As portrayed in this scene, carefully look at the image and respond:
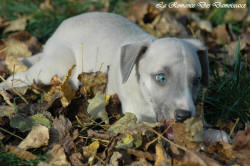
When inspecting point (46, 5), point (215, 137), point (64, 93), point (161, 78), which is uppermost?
point (46, 5)

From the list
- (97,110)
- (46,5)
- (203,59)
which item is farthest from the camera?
(46,5)

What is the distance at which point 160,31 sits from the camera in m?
5.82

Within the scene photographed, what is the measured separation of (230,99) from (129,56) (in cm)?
142

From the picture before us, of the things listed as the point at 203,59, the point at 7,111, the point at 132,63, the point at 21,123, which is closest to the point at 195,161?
the point at 132,63

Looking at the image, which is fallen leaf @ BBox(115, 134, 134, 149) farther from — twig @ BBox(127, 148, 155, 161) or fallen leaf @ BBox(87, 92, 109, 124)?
fallen leaf @ BBox(87, 92, 109, 124)

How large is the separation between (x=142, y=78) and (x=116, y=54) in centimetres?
71

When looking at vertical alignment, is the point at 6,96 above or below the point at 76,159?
above

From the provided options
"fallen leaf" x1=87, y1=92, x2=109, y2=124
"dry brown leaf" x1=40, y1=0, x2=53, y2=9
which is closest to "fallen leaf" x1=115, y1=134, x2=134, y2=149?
"fallen leaf" x1=87, y1=92, x2=109, y2=124

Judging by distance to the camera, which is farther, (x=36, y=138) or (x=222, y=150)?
(x=36, y=138)

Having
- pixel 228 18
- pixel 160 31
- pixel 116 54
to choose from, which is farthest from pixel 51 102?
pixel 228 18

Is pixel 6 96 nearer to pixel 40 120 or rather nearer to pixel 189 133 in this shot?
pixel 40 120

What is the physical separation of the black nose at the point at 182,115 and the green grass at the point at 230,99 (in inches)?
44.1

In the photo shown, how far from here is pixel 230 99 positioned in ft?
12.5

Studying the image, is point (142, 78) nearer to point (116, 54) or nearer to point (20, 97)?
point (116, 54)
